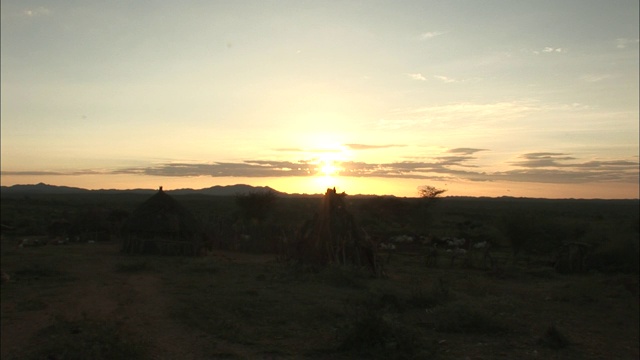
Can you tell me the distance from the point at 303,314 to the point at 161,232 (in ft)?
39.3

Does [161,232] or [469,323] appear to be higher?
[161,232]

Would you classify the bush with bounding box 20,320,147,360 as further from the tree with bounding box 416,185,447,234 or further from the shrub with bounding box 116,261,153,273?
the tree with bounding box 416,185,447,234

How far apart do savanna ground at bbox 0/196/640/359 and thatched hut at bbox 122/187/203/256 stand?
73 cm

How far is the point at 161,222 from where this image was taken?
68.7ft

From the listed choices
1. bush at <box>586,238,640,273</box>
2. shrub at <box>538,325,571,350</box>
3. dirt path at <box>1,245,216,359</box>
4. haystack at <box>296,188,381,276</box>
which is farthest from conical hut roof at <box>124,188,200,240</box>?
shrub at <box>538,325,571,350</box>

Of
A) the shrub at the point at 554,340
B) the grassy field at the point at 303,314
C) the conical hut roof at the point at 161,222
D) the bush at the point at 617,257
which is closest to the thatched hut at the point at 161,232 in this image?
the conical hut roof at the point at 161,222

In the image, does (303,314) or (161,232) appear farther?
(161,232)

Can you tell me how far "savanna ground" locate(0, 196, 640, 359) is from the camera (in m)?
7.72

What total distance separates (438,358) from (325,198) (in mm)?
10241

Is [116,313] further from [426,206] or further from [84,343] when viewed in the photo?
[426,206]

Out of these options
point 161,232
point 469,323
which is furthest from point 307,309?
point 161,232

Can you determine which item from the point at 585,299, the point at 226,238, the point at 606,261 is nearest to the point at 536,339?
the point at 585,299

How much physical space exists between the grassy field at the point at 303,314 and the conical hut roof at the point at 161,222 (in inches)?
150

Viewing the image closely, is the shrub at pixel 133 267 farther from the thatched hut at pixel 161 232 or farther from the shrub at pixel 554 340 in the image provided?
the shrub at pixel 554 340
